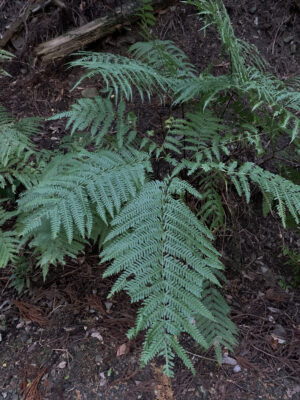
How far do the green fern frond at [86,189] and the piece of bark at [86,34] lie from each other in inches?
71.6

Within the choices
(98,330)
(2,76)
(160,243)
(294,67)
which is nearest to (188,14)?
(294,67)

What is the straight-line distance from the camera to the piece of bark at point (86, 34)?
313 centimetres

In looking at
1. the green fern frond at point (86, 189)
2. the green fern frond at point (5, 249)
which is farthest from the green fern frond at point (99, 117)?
the green fern frond at point (5, 249)

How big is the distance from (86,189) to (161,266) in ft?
2.04

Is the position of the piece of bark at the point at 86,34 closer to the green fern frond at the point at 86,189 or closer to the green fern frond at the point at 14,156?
the green fern frond at the point at 14,156

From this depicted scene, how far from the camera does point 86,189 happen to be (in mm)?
1771

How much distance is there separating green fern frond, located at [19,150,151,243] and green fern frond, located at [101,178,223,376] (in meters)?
0.09

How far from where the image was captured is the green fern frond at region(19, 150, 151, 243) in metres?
1.55

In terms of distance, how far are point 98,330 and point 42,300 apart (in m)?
0.44

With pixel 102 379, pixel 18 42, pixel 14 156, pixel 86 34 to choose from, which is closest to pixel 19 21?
pixel 18 42

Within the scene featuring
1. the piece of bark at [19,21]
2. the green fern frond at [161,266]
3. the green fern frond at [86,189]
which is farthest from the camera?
the piece of bark at [19,21]

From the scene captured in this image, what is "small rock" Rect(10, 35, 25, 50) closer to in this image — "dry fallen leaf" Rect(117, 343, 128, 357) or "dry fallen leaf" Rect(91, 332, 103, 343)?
"dry fallen leaf" Rect(91, 332, 103, 343)

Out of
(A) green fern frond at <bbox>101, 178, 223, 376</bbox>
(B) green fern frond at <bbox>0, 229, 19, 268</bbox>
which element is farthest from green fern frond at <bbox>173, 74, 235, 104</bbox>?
(B) green fern frond at <bbox>0, 229, 19, 268</bbox>

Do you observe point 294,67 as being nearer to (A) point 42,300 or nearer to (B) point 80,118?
(B) point 80,118
